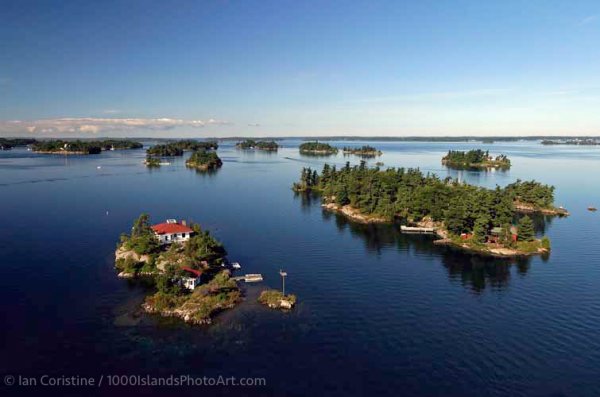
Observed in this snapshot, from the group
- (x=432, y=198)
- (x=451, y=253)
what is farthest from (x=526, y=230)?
(x=432, y=198)

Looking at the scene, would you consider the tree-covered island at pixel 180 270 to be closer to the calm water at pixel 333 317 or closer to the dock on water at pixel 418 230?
the calm water at pixel 333 317

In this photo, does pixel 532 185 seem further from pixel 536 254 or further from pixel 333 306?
pixel 333 306

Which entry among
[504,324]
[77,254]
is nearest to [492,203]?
[504,324]

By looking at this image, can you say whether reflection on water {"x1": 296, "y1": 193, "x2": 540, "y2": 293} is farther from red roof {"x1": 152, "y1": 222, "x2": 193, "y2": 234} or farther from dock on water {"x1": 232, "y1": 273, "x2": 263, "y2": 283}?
red roof {"x1": 152, "y1": 222, "x2": 193, "y2": 234}

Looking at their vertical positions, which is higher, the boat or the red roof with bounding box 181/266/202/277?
the red roof with bounding box 181/266/202/277

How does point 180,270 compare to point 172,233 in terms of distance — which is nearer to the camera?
point 180,270

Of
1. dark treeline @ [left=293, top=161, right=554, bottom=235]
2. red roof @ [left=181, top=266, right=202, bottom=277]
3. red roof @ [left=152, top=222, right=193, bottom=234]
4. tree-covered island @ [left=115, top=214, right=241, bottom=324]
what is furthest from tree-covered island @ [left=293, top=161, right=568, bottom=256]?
red roof @ [left=181, top=266, right=202, bottom=277]

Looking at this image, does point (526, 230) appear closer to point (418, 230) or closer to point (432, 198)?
point (418, 230)
